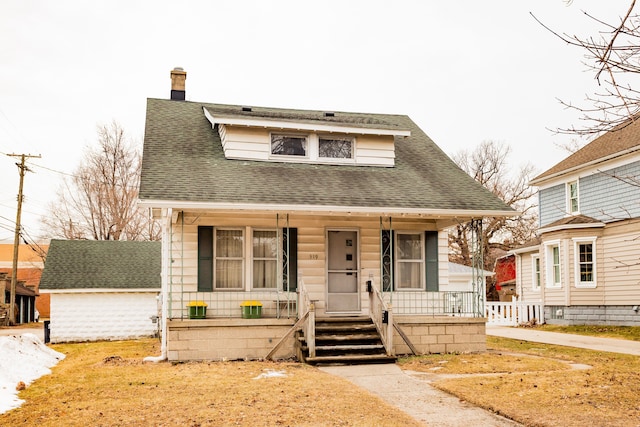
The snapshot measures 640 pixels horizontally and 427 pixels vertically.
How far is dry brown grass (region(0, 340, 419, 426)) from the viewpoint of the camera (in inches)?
319

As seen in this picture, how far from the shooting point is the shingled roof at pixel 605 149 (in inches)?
897

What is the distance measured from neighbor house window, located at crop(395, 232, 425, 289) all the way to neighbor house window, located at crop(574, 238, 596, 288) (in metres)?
10.4

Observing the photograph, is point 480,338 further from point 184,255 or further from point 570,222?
point 570,222

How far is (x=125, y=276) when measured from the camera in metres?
26.8

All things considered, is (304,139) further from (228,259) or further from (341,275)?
(228,259)

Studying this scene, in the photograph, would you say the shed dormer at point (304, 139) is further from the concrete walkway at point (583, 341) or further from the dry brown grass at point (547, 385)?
the concrete walkway at point (583, 341)

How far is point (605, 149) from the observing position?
24.6m

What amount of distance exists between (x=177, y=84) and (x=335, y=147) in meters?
6.92

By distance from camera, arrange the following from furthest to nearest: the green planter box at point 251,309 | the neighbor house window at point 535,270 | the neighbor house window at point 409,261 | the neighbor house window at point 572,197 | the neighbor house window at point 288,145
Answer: the neighbor house window at point 535,270 → the neighbor house window at point 572,197 → the neighbor house window at point 288,145 → the neighbor house window at point 409,261 → the green planter box at point 251,309

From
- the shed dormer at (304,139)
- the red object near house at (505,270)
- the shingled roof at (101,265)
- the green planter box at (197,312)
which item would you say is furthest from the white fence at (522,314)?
the red object near house at (505,270)

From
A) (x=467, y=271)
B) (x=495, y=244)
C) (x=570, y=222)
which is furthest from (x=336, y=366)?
(x=495, y=244)

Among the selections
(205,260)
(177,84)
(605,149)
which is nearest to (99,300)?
(177,84)

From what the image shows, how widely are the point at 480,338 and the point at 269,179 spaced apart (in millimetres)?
6340

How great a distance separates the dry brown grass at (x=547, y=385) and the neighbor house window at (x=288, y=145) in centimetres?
654
